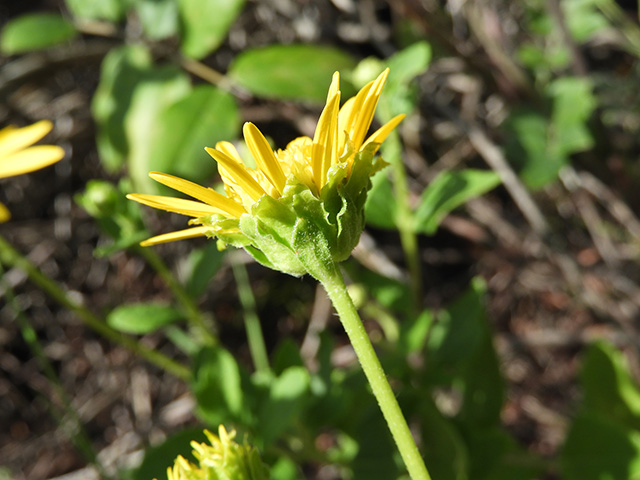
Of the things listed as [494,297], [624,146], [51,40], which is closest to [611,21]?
[624,146]

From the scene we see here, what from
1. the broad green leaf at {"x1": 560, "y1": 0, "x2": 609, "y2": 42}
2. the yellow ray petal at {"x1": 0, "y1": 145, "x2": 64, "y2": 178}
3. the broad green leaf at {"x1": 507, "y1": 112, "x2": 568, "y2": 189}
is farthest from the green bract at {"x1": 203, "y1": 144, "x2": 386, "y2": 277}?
the broad green leaf at {"x1": 560, "y1": 0, "x2": 609, "y2": 42}

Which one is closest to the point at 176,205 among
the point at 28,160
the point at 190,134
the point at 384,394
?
the point at 384,394

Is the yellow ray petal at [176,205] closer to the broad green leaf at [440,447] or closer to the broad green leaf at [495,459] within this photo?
the broad green leaf at [440,447]

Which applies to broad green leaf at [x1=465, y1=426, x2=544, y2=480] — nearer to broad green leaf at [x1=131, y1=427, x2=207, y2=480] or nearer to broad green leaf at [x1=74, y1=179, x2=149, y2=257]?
broad green leaf at [x1=131, y1=427, x2=207, y2=480]

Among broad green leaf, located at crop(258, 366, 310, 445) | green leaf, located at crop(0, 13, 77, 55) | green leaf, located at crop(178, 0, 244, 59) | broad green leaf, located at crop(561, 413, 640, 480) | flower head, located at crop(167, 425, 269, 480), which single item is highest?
green leaf, located at crop(0, 13, 77, 55)

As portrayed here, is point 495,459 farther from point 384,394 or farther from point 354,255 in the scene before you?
point 384,394

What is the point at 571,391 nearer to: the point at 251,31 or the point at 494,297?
the point at 494,297
